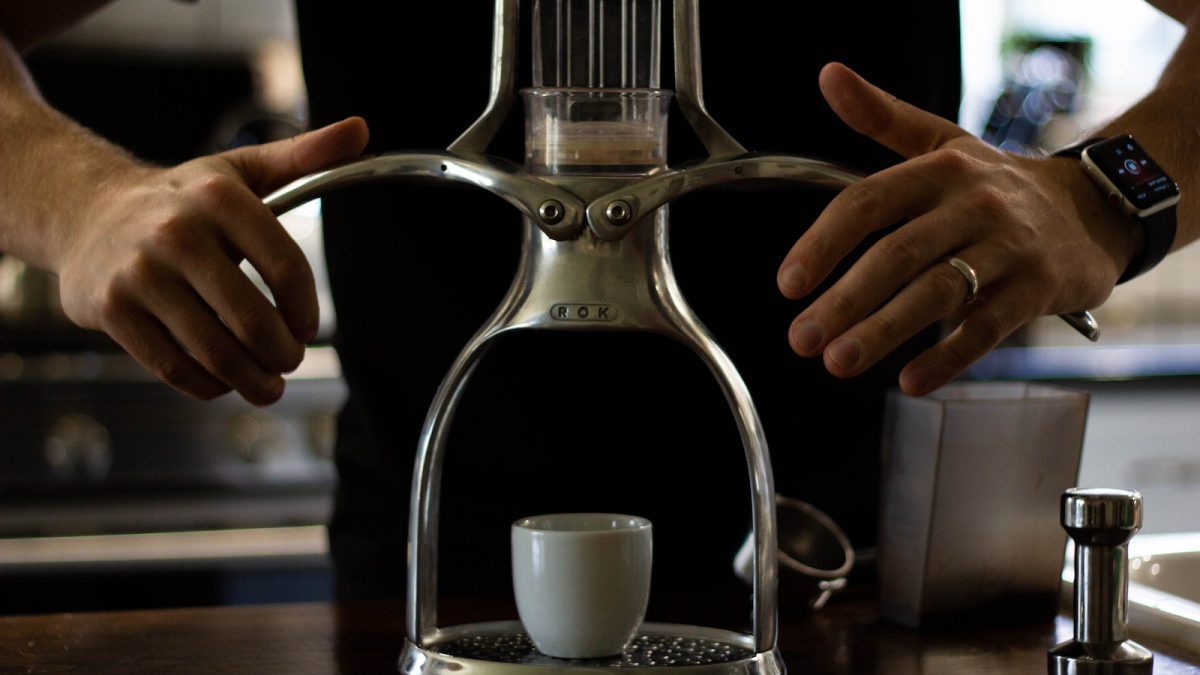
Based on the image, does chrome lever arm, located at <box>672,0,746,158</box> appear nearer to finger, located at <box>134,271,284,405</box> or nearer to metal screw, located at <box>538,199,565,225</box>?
metal screw, located at <box>538,199,565,225</box>

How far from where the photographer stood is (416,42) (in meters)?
1.02

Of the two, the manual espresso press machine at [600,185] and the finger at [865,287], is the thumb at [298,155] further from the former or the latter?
the finger at [865,287]

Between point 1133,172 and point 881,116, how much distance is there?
0.47ft

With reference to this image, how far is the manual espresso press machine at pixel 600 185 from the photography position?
0.63m

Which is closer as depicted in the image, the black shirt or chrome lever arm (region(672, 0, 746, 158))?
chrome lever arm (region(672, 0, 746, 158))

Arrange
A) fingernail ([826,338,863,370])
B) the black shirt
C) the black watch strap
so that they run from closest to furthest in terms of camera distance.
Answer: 1. fingernail ([826,338,863,370])
2. the black watch strap
3. the black shirt

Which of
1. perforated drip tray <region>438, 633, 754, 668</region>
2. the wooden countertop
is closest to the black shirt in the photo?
the wooden countertop

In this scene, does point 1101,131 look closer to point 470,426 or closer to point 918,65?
point 918,65

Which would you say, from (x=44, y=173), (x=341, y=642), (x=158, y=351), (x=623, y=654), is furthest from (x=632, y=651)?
(x=44, y=173)

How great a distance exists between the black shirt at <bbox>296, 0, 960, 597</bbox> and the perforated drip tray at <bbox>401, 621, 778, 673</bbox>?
0.25 metres

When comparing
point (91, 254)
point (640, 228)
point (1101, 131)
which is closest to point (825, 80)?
point (640, 228)

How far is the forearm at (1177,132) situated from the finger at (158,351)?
49cm

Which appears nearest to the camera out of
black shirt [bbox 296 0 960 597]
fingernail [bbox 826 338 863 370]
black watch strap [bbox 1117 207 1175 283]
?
fingernail [bbox 826 338 863 370]

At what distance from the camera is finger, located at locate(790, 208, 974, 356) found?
0.63m
